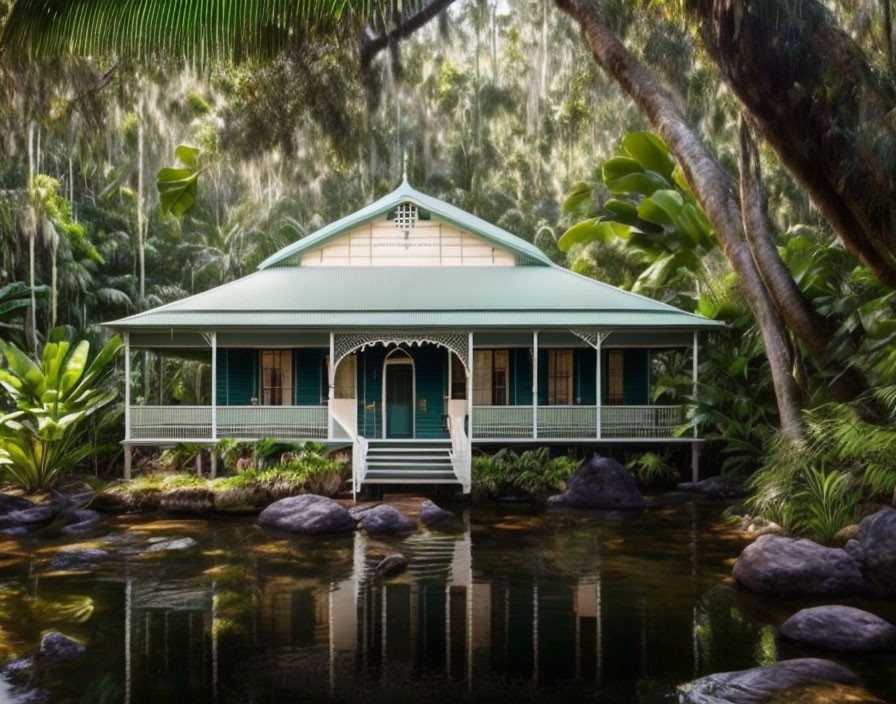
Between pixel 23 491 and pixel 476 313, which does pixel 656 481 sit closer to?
pixel 476 313

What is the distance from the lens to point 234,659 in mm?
7926

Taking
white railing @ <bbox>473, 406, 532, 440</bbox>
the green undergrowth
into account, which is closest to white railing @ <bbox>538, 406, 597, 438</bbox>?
white railing @ <bbox>473, 406, 532, 440</bbox>

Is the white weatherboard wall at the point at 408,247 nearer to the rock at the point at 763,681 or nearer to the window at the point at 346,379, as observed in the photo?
the window at the point at 346,379

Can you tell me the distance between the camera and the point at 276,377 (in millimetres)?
21609

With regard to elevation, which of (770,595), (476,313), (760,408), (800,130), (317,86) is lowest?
(770,595)

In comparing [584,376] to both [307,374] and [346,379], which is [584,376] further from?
[307,374]

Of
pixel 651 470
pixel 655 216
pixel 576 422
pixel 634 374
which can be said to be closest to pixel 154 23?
pixel 576 422

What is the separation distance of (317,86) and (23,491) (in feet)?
34.4

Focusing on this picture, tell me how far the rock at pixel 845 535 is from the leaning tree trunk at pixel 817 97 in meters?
3.90

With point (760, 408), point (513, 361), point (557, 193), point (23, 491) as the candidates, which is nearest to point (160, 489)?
point (23, 491)

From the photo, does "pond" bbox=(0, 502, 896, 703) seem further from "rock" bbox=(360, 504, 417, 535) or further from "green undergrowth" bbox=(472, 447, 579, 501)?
"green undergrowth" bbox=(472, 447, 579, 501)

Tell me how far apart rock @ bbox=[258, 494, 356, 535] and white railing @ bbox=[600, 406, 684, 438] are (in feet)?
23.3

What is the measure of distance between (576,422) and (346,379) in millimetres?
6063

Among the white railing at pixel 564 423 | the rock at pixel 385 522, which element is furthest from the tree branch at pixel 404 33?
the white railing at pixel 564 423
